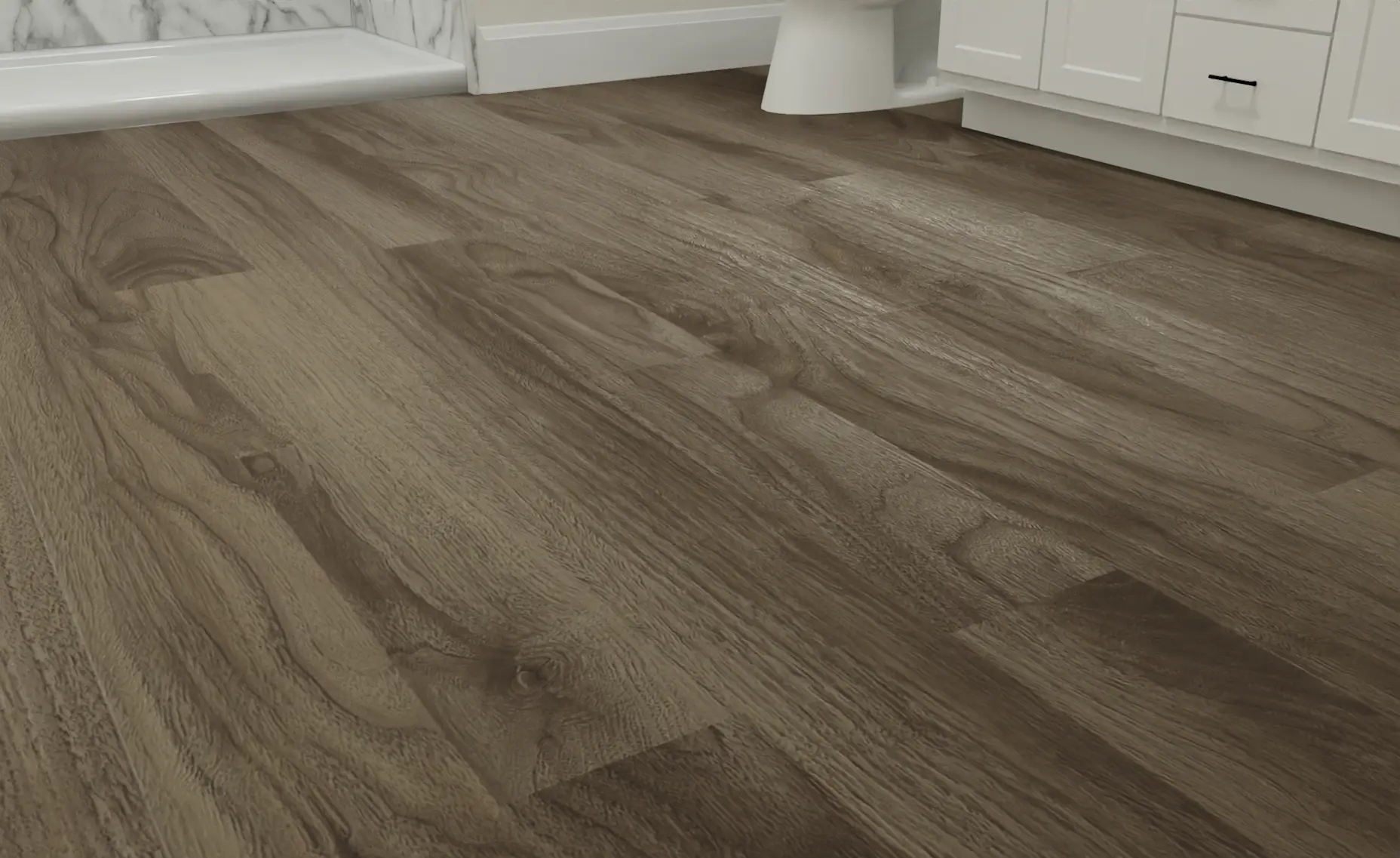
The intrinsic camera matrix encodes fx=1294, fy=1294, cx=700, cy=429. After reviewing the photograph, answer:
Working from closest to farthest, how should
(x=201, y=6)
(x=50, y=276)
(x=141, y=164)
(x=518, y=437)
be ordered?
(x=518, y=437) < (x=50, y=276) < (x=141, y=164) < (x=201, y=6)

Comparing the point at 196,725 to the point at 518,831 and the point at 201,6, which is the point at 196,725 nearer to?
the point at 518,831

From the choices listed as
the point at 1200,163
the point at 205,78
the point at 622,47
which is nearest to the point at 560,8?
the point at 622,47

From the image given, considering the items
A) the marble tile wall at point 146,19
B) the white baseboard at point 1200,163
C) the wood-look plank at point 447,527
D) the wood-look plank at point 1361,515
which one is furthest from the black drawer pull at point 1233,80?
the marble tile wall at point 146,19

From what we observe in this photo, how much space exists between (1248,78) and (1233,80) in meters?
0.02

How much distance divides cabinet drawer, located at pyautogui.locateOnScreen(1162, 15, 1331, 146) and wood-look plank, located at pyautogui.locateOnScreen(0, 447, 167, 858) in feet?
5.37

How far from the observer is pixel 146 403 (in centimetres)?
123

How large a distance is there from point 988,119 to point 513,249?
3.64 ft

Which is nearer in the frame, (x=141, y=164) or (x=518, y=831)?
(x=518, y=831)

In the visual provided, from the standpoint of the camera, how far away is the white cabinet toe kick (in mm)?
1707

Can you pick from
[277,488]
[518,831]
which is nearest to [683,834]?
[518,831]

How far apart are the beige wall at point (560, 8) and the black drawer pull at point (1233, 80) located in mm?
1449

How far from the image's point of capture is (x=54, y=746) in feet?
2.50

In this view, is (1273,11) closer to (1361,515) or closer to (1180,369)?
(1180,369)

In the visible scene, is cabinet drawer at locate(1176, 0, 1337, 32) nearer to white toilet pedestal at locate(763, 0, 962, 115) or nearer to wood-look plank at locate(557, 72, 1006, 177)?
wood-look plank at locate(557, 72, 1006, 177)
